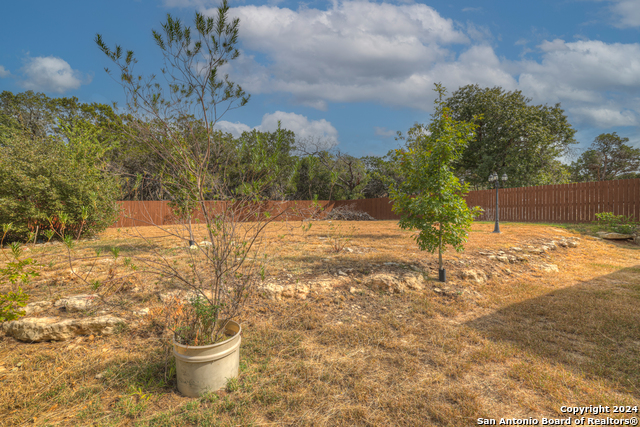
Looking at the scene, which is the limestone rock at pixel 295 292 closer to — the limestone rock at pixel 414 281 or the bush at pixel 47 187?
the limestone rock at pixel 414 281

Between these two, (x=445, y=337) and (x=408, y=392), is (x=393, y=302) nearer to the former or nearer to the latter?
(x=445, y=337)

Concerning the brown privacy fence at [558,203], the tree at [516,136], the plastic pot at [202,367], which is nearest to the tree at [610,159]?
the tree at [516,136]

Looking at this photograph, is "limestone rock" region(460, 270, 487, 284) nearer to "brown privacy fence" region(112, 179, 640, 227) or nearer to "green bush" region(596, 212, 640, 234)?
"brown privacy fence" region(112, 179, 640, 227)

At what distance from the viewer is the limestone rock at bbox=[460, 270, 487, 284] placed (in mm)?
4625

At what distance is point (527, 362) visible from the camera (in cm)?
252

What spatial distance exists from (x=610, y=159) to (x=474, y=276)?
33.1 m

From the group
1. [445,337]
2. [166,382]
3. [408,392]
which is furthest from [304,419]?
[445,337]

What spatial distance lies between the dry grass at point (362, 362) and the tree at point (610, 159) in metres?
31.6

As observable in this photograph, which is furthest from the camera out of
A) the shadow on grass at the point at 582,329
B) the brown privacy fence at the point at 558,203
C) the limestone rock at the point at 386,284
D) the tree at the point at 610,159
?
A: the tree at the point at 610,159

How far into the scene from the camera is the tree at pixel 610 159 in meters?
26.1

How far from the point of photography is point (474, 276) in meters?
4.66

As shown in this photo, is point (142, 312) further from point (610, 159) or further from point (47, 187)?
point (610, 159)

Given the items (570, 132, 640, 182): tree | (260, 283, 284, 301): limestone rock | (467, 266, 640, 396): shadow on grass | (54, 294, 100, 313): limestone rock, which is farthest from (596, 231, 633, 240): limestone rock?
(570, 132, 640, 182): tree

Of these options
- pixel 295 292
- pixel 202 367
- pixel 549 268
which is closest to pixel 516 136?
pixel 549 268
